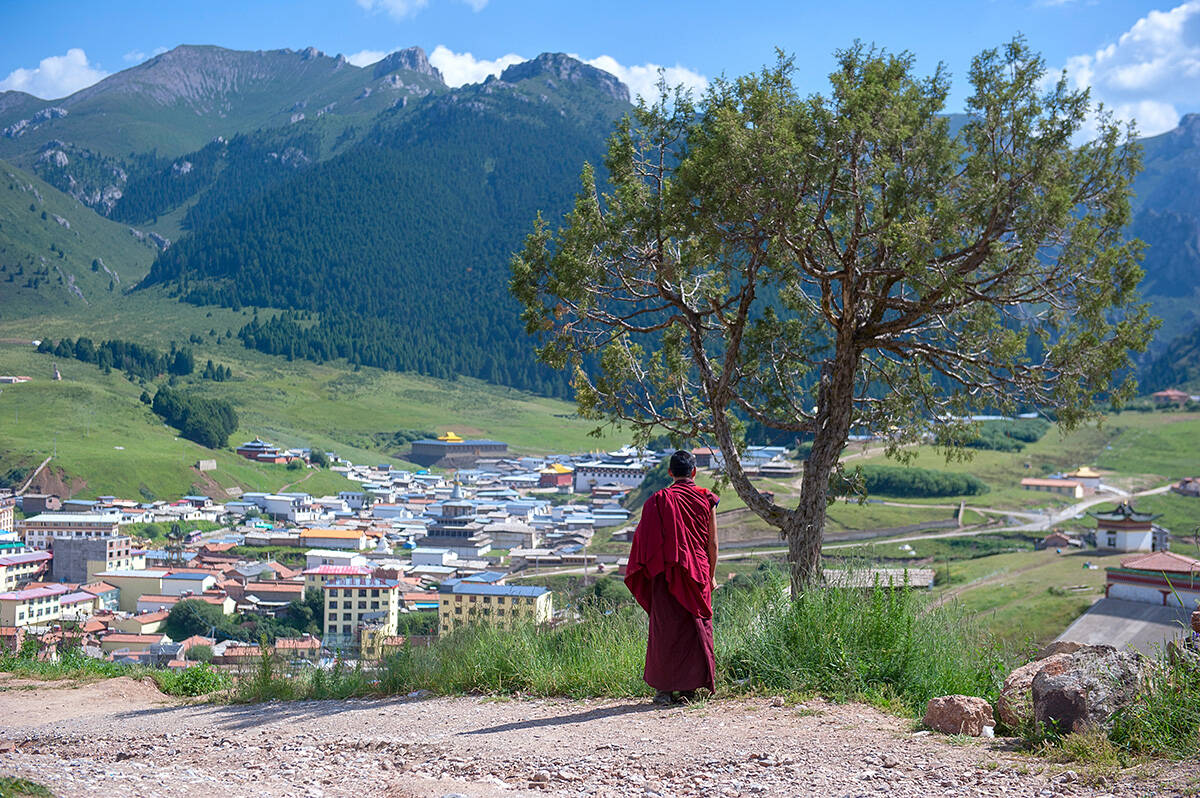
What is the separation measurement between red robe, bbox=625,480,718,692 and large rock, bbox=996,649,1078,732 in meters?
1.55

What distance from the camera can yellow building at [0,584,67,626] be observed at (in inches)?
1061

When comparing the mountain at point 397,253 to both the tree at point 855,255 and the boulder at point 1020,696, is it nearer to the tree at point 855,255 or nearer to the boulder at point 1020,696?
the tree at point 855,255

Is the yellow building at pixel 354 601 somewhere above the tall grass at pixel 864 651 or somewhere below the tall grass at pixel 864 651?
below

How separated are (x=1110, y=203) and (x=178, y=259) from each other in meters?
178

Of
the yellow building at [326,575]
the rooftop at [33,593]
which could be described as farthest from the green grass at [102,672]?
the yellow building at [326,575]

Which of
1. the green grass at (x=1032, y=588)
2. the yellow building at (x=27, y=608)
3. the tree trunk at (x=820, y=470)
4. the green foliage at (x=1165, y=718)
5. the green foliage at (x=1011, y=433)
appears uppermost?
the tree trunk at (x=820, y=470)

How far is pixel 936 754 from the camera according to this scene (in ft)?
13.8

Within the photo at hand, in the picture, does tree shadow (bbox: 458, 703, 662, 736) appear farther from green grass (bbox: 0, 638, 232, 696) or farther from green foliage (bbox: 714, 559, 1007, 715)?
green grass (bbox: 0, 638, 232, 696)

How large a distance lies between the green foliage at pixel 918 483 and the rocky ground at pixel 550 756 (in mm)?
51744

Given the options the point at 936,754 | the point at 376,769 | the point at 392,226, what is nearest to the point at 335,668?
the point at 376,769

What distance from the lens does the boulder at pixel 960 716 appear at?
14.8ft

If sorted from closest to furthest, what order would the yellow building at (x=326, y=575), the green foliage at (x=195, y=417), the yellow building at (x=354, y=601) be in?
1. the yellow building at (x=354, y=601)
2. the yellow building at (x=326, y=575)
3. the green foliage at (x=195, y=417)

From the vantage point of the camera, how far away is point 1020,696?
4.67 m

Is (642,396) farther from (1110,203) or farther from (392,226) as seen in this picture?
(392,226)
